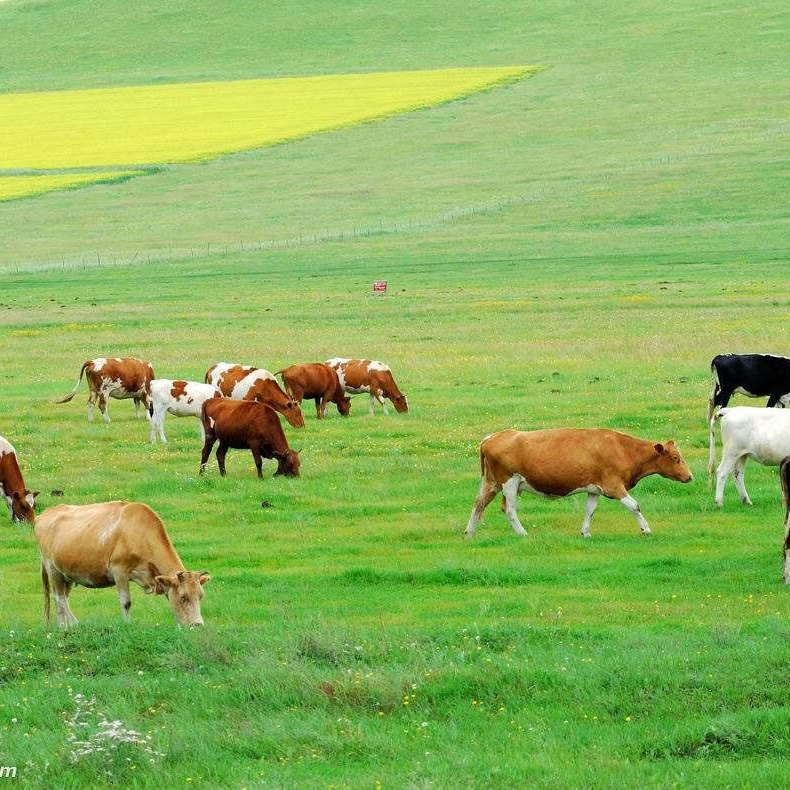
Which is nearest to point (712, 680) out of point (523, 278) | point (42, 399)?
point (42, 399)

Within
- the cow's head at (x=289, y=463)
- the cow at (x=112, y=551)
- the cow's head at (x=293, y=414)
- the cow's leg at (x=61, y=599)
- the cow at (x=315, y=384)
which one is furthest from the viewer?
the cow at (x=315, y=384)

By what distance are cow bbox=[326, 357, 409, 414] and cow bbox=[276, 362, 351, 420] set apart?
0.44 metres

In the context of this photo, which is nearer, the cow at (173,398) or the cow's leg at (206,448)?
A: the cow's leg at (206,448)

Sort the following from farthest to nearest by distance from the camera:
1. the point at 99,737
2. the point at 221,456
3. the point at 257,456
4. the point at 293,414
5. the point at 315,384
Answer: the point at 315,384
the point at 293,414
the point at 221,456
the point at 257,456
the point at 99,737

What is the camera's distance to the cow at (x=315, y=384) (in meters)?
Result: 28.0

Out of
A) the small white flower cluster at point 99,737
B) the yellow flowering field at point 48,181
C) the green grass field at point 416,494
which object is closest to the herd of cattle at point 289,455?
the green grass field at point 416,494

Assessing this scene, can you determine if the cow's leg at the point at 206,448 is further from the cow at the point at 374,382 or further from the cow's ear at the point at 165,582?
the cow's ear at the point at 165,582

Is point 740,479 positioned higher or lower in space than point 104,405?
lower

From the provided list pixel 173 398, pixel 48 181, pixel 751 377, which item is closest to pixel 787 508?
pixel 751 377

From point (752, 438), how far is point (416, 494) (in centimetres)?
473

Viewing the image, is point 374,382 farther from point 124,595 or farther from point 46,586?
point 124,595

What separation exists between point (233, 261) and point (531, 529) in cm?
4899

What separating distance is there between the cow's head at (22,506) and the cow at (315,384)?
30.0ft

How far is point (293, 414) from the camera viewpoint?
86.0ft
